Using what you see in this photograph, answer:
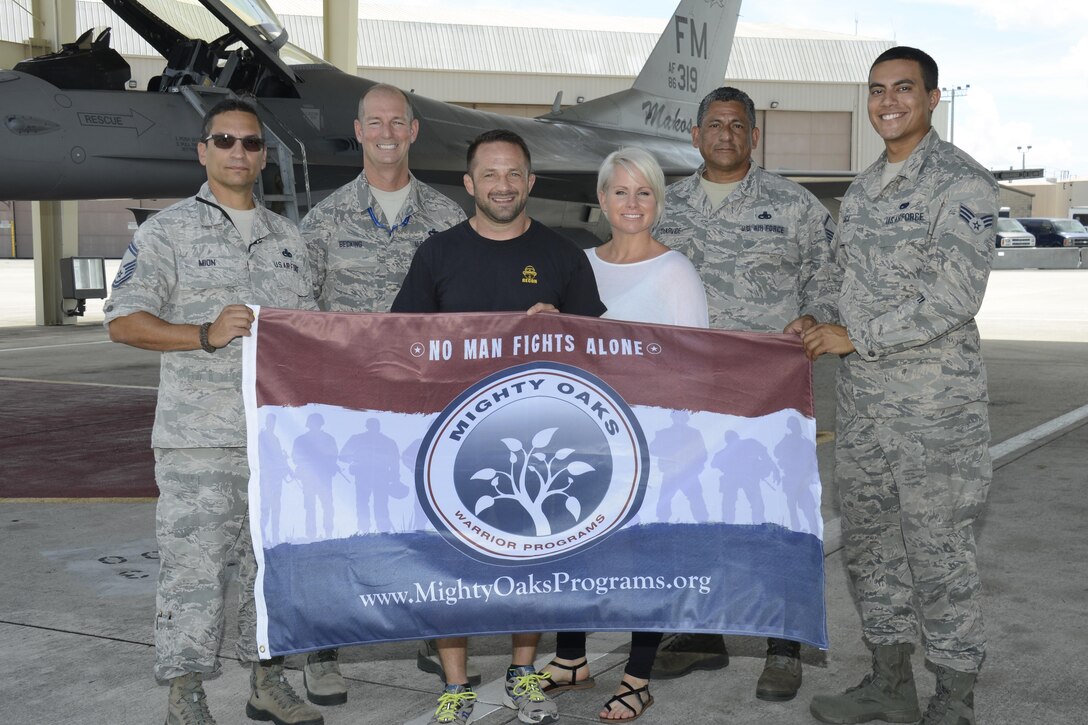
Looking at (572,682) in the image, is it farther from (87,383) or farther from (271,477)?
(87,383)

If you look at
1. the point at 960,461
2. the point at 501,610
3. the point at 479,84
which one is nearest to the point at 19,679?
the point at 501,610

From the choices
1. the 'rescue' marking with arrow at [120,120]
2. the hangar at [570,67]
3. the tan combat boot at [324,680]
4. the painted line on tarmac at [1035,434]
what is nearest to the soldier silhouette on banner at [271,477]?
the tan combat boot at [324,680]

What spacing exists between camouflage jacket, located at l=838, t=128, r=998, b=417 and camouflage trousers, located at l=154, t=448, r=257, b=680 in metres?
2.12

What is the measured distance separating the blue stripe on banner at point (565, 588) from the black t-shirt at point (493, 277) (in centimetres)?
79

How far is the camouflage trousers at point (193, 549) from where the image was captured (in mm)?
3324

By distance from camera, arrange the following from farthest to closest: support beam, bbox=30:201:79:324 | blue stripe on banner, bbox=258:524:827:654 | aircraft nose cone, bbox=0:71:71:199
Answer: support beam, bbox=30:201:79:324 → aircraft nose cone, bbox=0:71:71:199 → blue stripe on banner, bbox=258:524:827:654

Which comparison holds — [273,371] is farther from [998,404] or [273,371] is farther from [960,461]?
[998,404]

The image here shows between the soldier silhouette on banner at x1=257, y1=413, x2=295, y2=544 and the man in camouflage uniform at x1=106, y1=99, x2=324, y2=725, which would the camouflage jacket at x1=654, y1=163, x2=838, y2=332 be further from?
the soldier silhouette on banner at x1=257, y1=413, x2=295, y2=544

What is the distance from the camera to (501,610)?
3330 mm

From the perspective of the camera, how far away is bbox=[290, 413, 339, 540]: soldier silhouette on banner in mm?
3340

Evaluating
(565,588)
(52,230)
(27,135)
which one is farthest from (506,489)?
(52,230)

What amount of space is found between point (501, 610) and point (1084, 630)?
8.56ft

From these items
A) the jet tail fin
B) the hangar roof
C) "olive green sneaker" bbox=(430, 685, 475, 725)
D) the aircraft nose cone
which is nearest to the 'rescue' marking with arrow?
the aircraft nose cone

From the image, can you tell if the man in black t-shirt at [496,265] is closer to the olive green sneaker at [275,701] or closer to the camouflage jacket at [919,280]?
the camouflage jacket at [919,280]
